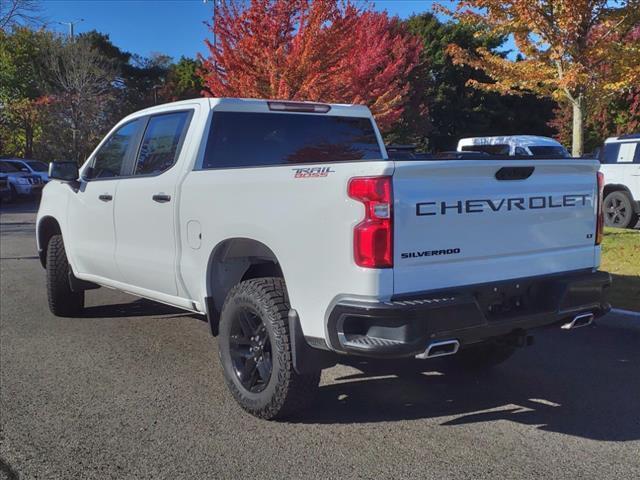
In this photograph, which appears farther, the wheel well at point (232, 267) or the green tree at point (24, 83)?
the green tree at point (24, 83)

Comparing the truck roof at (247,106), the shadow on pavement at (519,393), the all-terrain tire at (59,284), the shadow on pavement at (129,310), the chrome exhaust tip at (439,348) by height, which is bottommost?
the shadow on pavement at (129,310)

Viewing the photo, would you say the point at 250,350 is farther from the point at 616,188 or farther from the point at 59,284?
the point at 616,188

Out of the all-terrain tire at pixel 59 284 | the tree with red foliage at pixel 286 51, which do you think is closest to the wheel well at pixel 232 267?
the all-terrain tire at pixel 59 284

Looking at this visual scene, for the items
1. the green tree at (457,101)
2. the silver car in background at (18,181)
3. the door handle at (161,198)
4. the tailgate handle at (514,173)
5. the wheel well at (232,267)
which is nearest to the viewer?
the tailgate handle at (514,173)

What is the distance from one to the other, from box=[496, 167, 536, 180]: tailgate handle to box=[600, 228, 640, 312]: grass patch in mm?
3474

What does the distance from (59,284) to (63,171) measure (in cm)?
131

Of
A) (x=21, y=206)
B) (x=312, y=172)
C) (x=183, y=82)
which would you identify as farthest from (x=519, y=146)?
(x=183, y=82)

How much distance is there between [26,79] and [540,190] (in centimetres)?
3343

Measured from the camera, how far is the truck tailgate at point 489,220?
3.25 metres

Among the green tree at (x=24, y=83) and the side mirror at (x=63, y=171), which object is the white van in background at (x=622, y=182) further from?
the green tree at (x=24, y=83)

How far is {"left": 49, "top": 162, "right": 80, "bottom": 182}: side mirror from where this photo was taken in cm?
595

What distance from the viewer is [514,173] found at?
365cm

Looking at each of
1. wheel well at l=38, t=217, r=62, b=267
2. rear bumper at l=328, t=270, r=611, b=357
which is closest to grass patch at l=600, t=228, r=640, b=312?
Result: rear bumper at l=328, t=270, r=611, b=357

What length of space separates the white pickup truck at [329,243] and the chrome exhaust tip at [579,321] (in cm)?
2
